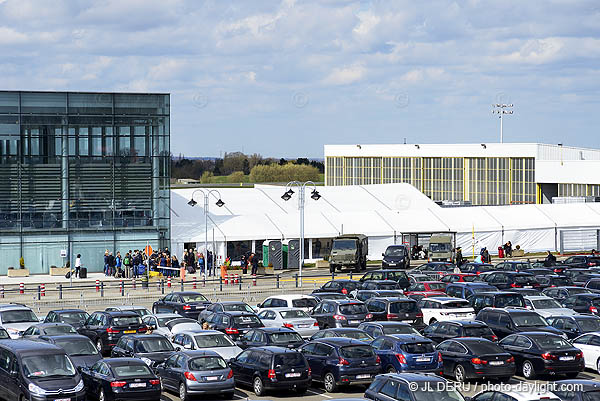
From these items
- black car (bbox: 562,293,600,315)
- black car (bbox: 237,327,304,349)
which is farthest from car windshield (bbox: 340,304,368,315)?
black car (bbox: 562,293,600,315)

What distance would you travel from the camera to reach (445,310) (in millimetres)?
34062

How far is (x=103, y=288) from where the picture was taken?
47.2 m

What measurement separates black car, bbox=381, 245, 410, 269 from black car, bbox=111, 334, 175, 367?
109 ft

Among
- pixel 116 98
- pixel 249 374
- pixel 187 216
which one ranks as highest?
pixel 116 98

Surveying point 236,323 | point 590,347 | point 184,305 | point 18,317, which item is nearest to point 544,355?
point 590,347

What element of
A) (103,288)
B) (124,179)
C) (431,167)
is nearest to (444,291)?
(103,288)

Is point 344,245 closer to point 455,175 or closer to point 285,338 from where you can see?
point 285,338

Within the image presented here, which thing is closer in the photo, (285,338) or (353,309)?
(285,338)

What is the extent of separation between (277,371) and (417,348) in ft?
13.2

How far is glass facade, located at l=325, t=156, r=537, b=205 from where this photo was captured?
106000 mm

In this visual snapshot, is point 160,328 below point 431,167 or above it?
below

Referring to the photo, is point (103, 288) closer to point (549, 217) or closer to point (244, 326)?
point (244, 326)

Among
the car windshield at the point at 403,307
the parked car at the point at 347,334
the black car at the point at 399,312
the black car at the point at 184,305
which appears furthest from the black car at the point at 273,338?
the black car at the point at 184,305

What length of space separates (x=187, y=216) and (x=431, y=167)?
5995cm
